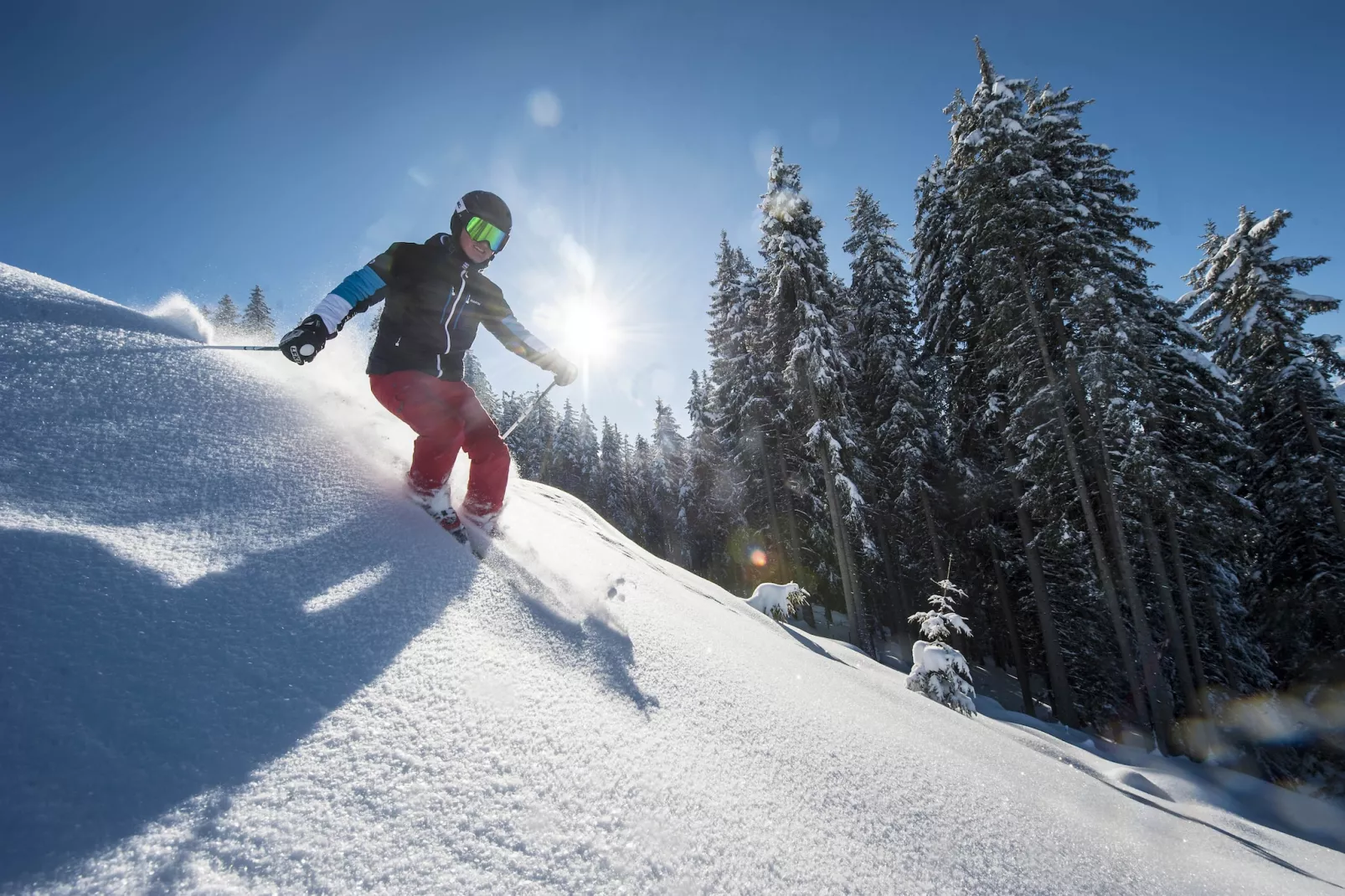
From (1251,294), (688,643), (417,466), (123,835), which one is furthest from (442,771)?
(1251,294)

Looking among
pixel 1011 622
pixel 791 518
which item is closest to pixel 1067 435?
pixel 1011 622

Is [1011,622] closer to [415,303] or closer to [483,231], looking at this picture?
[483,231]

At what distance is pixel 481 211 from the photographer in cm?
367

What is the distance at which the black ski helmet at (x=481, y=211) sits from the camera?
3658 mm

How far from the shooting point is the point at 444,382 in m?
3.40

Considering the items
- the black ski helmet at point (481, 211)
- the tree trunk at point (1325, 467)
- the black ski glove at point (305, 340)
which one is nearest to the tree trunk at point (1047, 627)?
the tree trunk at point (1325, 467)

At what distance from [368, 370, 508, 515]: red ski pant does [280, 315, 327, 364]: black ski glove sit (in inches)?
15.2

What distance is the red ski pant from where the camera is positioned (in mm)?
3070

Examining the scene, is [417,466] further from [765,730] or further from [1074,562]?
[1074,562]

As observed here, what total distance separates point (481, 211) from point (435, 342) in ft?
→ 3.22

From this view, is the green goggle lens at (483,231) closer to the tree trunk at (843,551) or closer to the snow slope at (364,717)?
the snow slope at (364,717)

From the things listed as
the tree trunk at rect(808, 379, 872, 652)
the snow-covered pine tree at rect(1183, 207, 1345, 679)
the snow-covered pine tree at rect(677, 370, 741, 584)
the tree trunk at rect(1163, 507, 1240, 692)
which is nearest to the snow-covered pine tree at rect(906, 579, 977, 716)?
the tree trunk at rect(808, 379, 872, 652)

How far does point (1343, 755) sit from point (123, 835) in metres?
26.4

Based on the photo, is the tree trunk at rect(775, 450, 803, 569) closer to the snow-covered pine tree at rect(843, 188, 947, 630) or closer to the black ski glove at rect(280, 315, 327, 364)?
the snow-covered pine tree at rect(843, 188, 947, 630)
